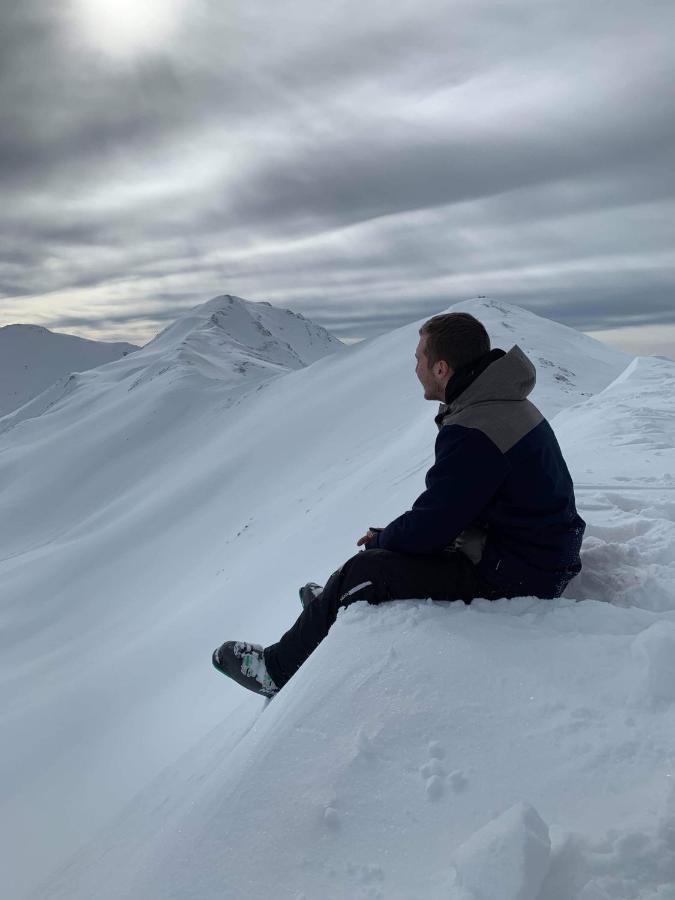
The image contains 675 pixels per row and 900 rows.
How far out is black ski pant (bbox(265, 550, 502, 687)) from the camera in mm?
3021

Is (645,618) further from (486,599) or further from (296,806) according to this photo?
Result: (296,806)

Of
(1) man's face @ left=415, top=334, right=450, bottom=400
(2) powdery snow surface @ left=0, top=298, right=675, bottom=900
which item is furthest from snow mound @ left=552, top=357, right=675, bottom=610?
(1) man's face @ left=415, top=334, right=450, bottom=400

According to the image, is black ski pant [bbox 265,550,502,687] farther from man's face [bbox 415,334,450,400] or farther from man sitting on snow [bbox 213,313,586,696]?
man's face [bbox 415,334,450,400]

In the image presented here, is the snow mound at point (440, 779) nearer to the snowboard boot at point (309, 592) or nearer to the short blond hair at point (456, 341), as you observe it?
the snowboard boot at point (309, 592)

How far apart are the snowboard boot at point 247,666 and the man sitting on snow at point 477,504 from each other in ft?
1.57

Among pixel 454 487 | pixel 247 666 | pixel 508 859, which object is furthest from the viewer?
pixel 247 666

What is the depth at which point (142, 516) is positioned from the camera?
27469 millimetres

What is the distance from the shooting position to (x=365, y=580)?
3109 millimetres

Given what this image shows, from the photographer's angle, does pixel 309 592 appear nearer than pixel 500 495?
No

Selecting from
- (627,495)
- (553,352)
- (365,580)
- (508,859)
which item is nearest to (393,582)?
(365,580)

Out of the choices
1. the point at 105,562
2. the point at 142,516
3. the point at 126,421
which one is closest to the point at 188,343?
the point at 126,421

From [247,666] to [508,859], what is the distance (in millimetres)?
2143

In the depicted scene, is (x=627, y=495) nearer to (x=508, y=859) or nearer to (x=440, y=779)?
(x=440, y=779)

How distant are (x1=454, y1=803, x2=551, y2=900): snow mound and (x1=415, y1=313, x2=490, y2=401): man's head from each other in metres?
1.88
